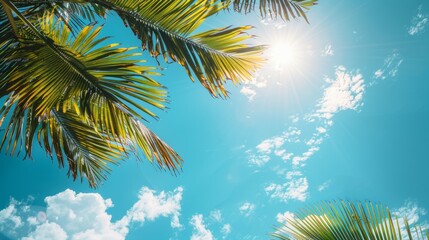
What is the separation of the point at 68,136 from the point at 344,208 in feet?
8.84

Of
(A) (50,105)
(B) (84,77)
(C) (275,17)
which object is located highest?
(C) (275,17)

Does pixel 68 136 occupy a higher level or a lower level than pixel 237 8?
lower

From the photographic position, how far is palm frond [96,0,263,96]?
→ 8.45 feet

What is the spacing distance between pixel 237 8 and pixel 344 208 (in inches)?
91.7

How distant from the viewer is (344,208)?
6.17ft

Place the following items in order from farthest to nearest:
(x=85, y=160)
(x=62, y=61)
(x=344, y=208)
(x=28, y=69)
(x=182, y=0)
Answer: (x=85, y=160) < (x=182, y=0) < (x=62, y=61) < (x=28, y=69) < (x=344, y=208)

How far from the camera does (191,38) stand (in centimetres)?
267

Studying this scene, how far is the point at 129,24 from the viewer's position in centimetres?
269

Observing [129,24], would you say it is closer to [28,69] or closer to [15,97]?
[28,69]

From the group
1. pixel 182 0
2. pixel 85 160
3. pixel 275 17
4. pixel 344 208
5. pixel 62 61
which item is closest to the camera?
pixel 344 208

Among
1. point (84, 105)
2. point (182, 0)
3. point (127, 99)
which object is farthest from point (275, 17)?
point (84, 105)

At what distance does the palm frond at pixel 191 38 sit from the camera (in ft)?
8.45

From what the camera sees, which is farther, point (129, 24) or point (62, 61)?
point (129, 24)

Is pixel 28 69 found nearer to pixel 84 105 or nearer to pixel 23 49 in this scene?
pixel 23 49
